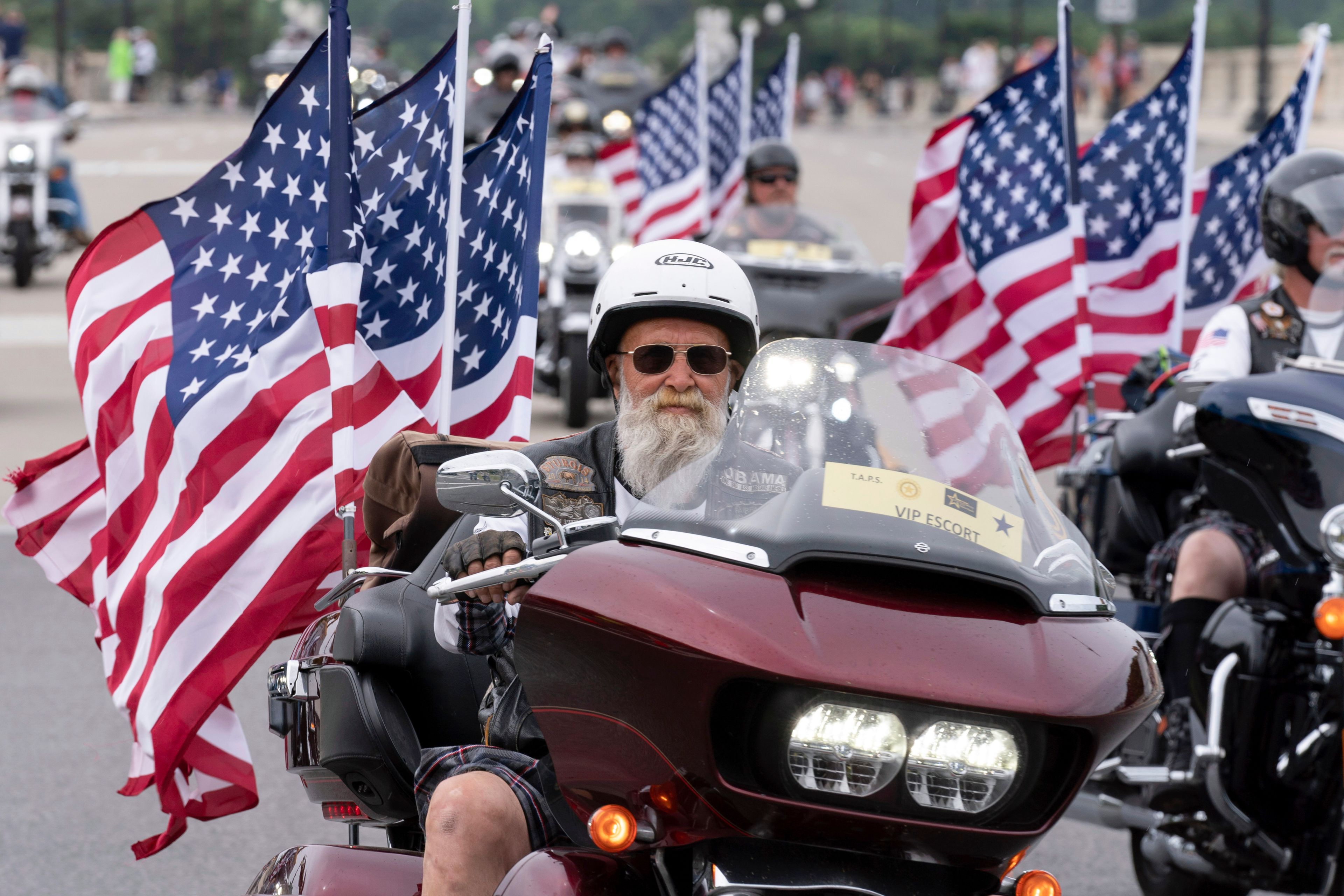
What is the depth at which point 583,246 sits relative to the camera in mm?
13109

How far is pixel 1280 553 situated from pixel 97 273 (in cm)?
307

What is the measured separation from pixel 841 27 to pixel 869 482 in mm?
79337

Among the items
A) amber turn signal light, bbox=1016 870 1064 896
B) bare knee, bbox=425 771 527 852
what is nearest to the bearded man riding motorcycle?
bare knee, bbox=425 771 527 852

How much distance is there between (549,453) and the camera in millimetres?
3551

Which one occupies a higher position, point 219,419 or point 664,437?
point 664,437

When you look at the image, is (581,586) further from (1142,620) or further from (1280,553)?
(1142,620)

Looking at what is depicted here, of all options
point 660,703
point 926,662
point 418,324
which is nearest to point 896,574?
point 926,662

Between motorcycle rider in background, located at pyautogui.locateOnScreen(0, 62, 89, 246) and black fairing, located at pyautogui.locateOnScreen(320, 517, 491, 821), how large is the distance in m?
15.9

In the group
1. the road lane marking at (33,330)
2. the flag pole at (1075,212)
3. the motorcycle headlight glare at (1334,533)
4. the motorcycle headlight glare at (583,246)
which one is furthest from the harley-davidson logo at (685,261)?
the road lane marking at (33,330)

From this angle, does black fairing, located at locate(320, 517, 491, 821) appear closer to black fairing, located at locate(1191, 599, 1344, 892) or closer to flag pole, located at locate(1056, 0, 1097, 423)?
black fairing, located at locate(1191, 599, 1344, 892)

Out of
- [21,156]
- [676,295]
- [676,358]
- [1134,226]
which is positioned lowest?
[21,156]

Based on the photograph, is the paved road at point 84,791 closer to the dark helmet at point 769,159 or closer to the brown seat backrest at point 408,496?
the brown seat backrest at point 408,496

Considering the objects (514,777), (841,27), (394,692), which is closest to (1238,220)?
(394,692)

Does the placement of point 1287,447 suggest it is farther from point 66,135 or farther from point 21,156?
point 66,135
